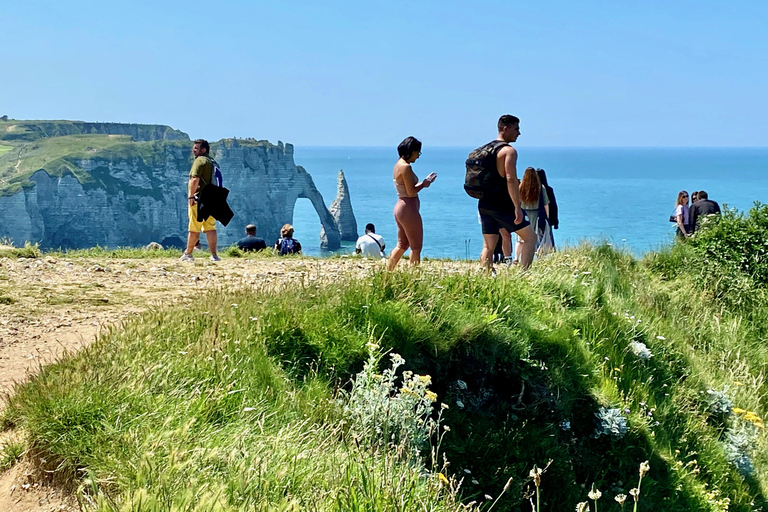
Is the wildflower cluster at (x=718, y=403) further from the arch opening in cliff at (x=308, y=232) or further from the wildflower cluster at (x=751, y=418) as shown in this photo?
the arch opening in cliff at (x=308, y=232)

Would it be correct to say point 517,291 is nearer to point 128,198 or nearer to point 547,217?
point 547,217

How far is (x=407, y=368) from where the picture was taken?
6.27m

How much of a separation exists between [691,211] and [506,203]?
7.63m

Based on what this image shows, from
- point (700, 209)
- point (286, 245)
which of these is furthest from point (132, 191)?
point (700, 209)

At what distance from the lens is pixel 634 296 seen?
34.7 ft

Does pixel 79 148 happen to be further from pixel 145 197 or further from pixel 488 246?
pixel 488 246

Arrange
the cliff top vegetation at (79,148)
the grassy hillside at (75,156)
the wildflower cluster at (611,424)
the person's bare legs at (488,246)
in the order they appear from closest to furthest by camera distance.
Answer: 1. the wildflower cluster at (611,424)
2. the person's bare legs at (488,246)
3. the grassy hillside at (75,156)
4. the cliff top vegetation at (79,148)

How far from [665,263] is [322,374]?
9.21 meters

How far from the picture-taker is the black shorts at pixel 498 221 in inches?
379

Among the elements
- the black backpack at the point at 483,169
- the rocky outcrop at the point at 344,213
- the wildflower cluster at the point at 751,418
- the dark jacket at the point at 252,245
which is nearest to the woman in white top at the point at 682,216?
the black backpack at the point at 483,169

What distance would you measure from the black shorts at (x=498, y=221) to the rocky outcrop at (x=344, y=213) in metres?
119

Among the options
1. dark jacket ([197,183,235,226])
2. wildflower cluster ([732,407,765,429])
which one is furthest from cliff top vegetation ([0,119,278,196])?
wildflower cluster ([732,407,765,429])

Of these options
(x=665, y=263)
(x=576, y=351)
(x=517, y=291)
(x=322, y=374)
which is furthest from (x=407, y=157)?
(x=665, y=263)

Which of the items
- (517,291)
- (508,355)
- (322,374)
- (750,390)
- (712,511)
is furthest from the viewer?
(750,390)
